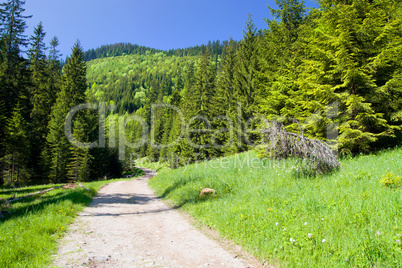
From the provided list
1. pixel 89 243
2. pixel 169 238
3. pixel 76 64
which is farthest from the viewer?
pixel 76 64

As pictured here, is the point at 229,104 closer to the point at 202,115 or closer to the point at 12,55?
the point at 202,115

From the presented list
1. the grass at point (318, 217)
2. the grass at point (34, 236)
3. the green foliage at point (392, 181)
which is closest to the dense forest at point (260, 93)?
the grass at point (318, 217)

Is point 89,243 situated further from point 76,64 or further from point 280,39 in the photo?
point 76,64

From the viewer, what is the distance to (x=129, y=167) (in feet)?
210

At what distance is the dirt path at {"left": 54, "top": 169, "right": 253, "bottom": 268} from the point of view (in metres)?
4.38

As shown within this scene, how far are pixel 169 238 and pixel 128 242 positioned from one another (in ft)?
3.69

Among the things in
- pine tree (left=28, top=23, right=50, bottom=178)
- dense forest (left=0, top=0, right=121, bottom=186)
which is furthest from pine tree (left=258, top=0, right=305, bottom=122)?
pine tree (left=28, top=23, right=50, bottom=178)

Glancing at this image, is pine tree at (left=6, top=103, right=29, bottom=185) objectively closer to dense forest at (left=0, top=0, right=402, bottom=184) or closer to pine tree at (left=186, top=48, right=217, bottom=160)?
dense forest at (left=0, top=0, right=402, bottom=184)

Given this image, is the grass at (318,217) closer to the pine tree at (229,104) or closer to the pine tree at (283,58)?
the pine tree at (283,58)

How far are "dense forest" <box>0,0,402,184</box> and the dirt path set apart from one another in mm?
6010

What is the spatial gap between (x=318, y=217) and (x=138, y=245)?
453 cm

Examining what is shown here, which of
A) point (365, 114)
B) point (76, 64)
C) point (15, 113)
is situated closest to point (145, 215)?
point (365, 114)

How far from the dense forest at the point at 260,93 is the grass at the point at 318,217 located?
8.09 ft

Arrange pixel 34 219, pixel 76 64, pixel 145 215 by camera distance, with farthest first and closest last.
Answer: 1. pixel 76 64
2. pixel 145 215
3. pixel 34 219
